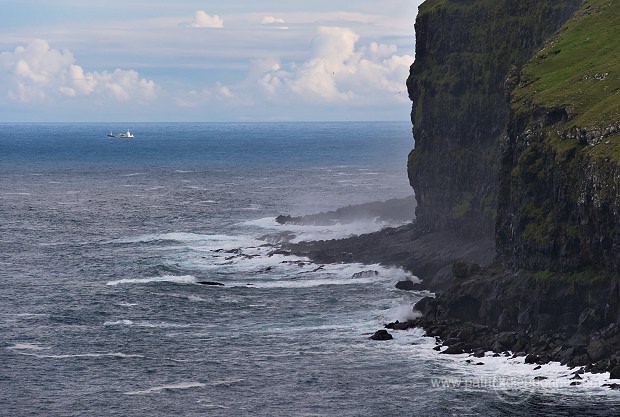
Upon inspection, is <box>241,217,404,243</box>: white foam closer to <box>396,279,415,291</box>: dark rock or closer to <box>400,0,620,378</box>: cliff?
<box>400,0,620,378</box>: cliff

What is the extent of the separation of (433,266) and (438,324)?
26212 mm

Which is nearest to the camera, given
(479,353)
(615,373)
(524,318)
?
(615,373)

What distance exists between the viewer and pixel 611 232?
85.9 meters

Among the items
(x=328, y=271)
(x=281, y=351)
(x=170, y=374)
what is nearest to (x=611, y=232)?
(x=281, y=351)

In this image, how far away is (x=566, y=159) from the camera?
307 feet

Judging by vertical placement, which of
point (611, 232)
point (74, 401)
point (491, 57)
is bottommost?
point (74, 401)

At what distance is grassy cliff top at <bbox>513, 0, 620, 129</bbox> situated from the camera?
9794 cm

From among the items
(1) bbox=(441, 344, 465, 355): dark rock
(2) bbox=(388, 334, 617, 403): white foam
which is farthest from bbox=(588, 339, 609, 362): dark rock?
(1) bbox=(441, 344, 465, 355): dark rock

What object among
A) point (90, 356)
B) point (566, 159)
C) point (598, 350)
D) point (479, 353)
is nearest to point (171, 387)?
point (90, 356)

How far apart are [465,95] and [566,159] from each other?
46712 mm

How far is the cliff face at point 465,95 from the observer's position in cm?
13000

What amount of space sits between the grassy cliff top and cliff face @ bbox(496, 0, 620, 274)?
0.10 m

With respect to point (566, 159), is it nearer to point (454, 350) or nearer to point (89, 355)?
point (454, 350)

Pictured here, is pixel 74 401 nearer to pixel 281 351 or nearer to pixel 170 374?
pixel 170 374
